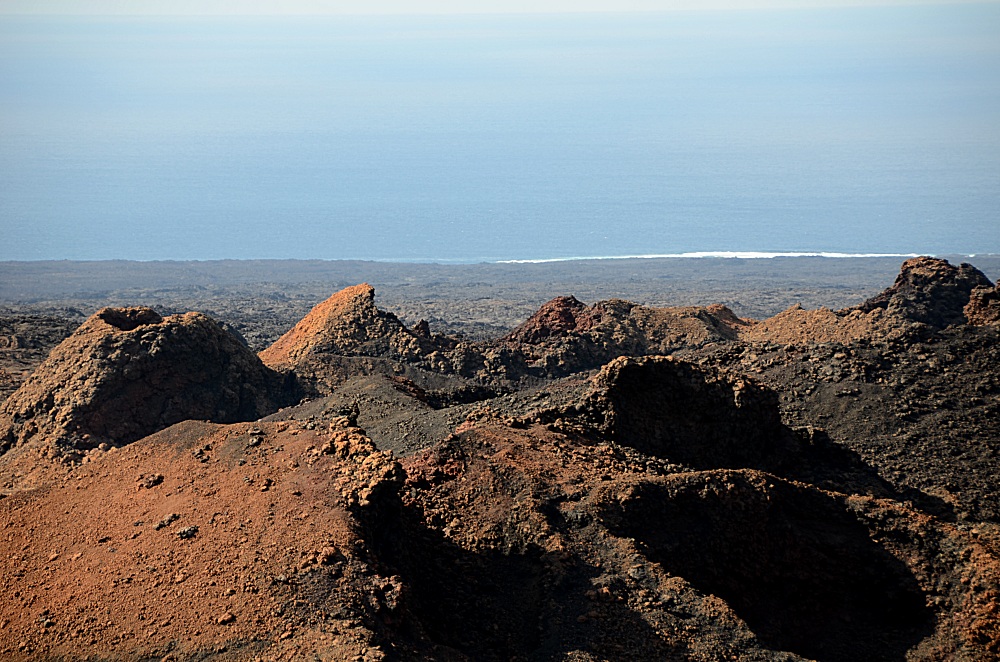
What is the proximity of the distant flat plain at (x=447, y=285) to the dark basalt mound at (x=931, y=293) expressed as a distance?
3002 centimetres

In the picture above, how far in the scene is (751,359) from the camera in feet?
106

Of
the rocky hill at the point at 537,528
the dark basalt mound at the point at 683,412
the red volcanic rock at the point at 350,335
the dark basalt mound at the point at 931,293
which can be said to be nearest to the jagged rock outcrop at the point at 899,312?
the dark basalt mound at the point at 931,293

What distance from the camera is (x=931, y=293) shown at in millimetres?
44281

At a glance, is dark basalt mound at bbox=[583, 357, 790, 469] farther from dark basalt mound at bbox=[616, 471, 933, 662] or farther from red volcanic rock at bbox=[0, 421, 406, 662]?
red volcanic rock at bbox=[0, 421, 406, 662]

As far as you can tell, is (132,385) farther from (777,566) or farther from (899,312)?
(899,312)

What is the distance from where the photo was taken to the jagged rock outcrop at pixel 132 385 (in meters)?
29.4

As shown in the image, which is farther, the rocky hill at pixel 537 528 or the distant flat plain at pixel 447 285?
the distant flat plain at pixel 447 285

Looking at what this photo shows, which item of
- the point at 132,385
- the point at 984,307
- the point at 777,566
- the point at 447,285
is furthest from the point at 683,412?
the point at 447,285

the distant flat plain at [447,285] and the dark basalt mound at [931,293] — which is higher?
the dark basalt mound at [931,293]

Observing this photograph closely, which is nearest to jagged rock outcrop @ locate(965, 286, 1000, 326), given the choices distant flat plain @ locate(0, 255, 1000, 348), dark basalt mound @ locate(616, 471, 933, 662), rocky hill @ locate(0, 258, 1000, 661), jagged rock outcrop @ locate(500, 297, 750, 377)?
rocky hill @ locate(0, 258, 1000, 661)

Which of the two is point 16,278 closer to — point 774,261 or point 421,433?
point 774,261

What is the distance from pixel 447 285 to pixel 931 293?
6829 cm

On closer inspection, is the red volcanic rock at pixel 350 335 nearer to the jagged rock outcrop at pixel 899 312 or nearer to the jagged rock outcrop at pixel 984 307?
the jagged rock outcrop at pixel 899 312

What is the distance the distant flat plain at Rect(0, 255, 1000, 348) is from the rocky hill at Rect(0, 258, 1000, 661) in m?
46.2
